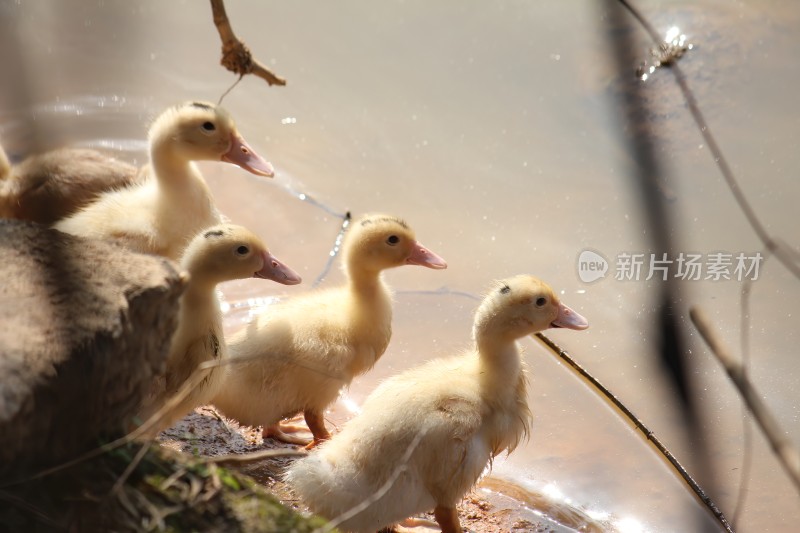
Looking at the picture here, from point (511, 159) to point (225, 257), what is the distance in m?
2.34

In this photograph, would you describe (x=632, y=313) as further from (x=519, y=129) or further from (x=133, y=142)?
(x=133, y=142)

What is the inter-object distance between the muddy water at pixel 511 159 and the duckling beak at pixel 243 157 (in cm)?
69

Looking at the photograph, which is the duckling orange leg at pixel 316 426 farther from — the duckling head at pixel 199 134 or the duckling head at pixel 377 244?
the duckling head at pixel 199 134

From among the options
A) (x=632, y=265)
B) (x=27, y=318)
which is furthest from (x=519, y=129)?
(x=27, y=318)

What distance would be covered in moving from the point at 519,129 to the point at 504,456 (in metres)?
2.21

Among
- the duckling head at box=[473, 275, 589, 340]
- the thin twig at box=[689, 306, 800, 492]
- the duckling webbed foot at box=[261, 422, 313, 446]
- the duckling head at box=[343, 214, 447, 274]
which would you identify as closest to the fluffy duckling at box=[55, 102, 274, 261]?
the duckling head at box=[343, 214, 447, 274]

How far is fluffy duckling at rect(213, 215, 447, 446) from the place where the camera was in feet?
11.5

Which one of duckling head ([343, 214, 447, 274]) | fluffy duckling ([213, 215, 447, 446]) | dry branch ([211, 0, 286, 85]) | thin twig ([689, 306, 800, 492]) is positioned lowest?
fluffy duckling ([213, 215, 447, 446])

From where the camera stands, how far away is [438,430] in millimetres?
3094

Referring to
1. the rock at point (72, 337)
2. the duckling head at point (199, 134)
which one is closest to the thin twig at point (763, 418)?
the rock at point (72, 337)

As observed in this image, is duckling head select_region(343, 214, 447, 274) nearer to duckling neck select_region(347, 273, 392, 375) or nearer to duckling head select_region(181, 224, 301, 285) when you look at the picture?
duckling neck select_region(347, 273, 392, 375)

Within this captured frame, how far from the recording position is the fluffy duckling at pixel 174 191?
3650 mm

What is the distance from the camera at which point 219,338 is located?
3.27 m

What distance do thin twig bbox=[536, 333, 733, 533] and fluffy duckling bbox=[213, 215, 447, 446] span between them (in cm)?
64
